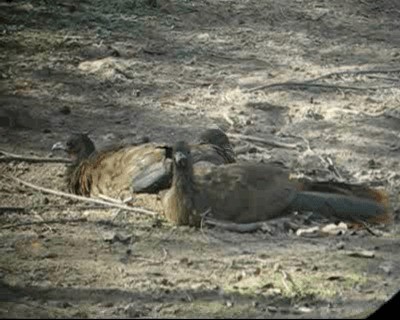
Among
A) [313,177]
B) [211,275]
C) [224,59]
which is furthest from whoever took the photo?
[224,59]

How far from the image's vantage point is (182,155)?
3.31 metres

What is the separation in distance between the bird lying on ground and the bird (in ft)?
0.56

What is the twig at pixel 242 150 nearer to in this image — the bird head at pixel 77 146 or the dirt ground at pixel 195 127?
the dirt ground at pixel 195 127

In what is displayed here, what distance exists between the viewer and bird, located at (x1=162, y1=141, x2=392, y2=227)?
10.6 ft

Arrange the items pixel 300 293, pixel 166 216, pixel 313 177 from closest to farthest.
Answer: pixel 300 293 → pixel 166 216 → pixel 313 177

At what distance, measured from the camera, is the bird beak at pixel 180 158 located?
328 cm

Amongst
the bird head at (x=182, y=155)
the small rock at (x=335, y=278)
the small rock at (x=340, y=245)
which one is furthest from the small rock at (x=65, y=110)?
the small rock at (x=335, y=278)

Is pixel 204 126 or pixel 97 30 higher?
pixel 97 30

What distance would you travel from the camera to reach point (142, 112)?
3.97 metres

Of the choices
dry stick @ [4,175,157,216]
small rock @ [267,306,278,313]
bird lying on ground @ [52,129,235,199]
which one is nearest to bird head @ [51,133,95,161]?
bird lying on ground @ [52,129,235,199]

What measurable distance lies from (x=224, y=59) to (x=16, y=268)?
6.34 ft

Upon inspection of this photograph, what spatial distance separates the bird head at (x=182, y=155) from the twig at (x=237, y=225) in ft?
0.68

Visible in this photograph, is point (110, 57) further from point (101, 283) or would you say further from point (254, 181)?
point (101, 283)

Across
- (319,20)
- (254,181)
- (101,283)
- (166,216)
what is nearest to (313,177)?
(254,181)
